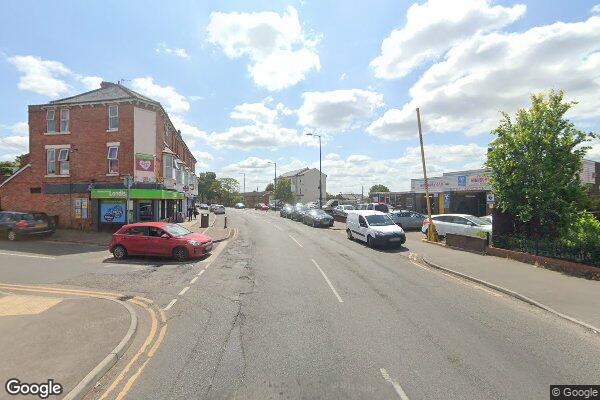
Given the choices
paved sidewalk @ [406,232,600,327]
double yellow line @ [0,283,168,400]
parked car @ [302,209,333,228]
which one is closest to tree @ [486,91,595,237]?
paved sidewalk @ [406,232,600,327]

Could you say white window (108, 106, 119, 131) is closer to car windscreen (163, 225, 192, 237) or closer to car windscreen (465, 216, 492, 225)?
car windscreen (163, 225, 192, 237)

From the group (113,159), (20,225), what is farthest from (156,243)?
(113,159)

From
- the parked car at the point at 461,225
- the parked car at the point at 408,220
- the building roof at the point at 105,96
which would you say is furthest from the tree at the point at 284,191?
the parked car at the point at 461,225

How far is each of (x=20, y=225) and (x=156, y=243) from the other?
10714mm

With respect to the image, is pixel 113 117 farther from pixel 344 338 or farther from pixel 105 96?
pixel 344 338

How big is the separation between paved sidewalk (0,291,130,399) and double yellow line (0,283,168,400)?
459 millimetres

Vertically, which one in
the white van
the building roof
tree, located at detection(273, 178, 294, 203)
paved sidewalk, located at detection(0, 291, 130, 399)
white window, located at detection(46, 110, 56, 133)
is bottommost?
paved sidewalk, located at detection(0, 291, 130, 399)

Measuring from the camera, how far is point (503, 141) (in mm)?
15438

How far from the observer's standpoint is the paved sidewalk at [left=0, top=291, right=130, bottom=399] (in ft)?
17.7

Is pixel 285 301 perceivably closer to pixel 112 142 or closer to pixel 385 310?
pixel 385 310

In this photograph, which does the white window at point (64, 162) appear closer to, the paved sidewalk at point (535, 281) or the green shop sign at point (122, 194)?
the green shop sign at point (122, 194)

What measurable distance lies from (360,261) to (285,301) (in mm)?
6615

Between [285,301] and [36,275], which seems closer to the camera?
[285,301]

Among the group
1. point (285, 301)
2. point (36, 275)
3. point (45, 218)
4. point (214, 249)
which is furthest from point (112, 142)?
point (285, 301)
